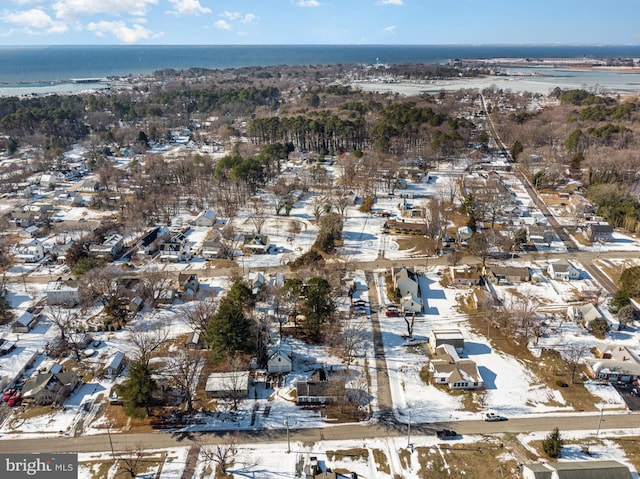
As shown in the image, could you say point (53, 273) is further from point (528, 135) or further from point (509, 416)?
point (528, 135)

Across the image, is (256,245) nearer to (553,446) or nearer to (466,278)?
(466,278)

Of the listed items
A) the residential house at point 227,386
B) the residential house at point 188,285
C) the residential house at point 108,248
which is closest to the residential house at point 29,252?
the residential house at point 108,248

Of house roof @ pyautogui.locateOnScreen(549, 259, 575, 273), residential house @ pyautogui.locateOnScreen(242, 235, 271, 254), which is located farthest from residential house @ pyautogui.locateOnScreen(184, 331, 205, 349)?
house roof @ pyautogui.locateOnScreen(549, 259, 575, 273)

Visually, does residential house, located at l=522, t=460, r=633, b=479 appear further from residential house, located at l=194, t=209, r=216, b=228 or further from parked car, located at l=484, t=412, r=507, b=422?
residential house, located at l=194, t=209, r=216, b=228

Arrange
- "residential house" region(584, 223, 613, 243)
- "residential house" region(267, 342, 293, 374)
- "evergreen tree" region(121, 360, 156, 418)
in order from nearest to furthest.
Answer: "evergreen tree" region(121, 360, 156, 418), "residential house" region(267, 342, 293, 374), "residential house" region(584, 223, 613, 243)

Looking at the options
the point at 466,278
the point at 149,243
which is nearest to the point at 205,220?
the point at 149,243

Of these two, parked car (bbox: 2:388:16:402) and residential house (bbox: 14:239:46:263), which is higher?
residential house (bbox: 14:239:46:263)

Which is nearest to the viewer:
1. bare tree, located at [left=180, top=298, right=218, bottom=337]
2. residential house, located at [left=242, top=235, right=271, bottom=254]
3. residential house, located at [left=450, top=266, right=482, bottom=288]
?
bare tree, located at [left=180, top=298, right=218, bottom=337]
